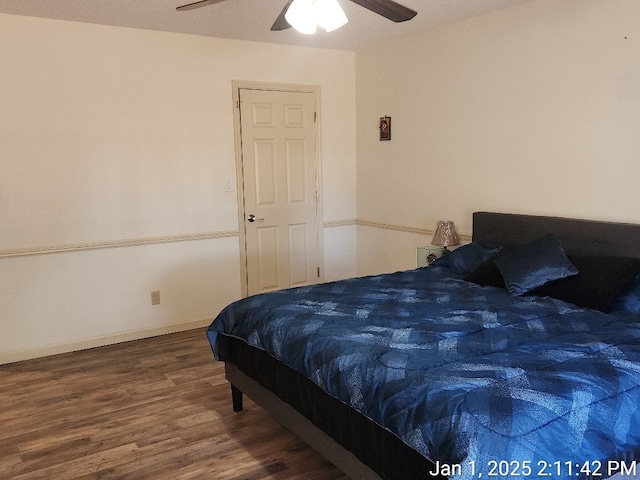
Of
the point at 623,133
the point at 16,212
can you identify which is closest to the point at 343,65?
the point at 623,133

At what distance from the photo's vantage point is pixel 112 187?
4285mm

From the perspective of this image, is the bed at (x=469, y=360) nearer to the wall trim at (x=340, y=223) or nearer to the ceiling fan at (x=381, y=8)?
the ceiling fan at (x=381, y=8)

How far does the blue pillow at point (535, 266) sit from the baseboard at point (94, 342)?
2682mm

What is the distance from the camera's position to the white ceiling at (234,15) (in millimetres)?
3640

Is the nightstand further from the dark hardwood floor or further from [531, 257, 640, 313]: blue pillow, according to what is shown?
the dark hardwood floor

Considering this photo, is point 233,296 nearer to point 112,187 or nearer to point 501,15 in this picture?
point 112,187

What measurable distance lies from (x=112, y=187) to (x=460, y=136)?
2.73 m

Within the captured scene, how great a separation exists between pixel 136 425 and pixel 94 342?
1.49 m

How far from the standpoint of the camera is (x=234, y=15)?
3.93 m

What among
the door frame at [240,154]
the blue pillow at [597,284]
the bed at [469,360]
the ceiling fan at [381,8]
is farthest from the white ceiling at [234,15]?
the blue pillow at [597,284]

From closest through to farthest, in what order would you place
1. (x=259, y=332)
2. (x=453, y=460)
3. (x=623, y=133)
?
(x=453, y=460) → (x=259, y=332) → (x=623, y=133)

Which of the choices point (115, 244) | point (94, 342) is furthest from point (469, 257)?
point (94, 342)

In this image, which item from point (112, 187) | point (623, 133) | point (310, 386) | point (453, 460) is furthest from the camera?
point (112, 187)

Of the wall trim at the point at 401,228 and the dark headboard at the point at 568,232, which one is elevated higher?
the dark headboard at the point at 568,232
